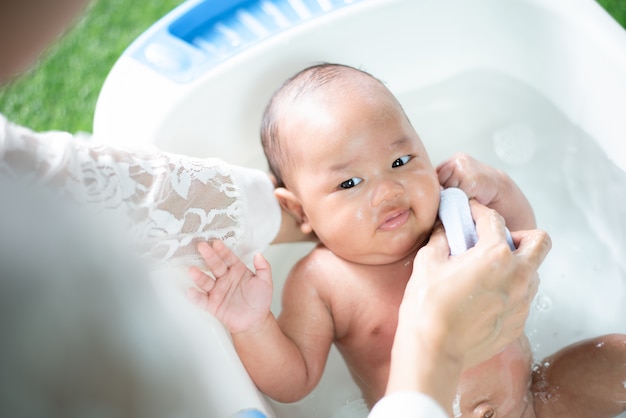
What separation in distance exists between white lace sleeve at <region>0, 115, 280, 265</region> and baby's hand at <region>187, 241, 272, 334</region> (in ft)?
0.13

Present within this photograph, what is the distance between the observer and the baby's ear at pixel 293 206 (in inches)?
46.4

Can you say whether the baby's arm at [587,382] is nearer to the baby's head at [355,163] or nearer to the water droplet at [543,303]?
the water droplet at [543,303]

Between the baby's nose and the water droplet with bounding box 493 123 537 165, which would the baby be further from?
the water droplet with bounding box 493 123 537 165

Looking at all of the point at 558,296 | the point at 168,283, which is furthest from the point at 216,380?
the point at 558,296

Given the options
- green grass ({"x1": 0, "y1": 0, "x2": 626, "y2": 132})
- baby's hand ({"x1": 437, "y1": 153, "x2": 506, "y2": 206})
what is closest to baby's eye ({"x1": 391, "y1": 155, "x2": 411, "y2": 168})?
baby's hand ({"x1": 437, "y1": 153, "x2": 506, "y2": 206})

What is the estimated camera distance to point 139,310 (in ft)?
2.23

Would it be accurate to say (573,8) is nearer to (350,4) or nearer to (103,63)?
(350,4)

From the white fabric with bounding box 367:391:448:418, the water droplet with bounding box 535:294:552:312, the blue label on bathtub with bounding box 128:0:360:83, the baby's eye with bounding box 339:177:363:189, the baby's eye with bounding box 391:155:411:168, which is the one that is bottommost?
the water droplet with bounding box 535:294:552:312

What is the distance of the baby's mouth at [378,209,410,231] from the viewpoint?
1.07m

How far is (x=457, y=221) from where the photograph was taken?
103 cm

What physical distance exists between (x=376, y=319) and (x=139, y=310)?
56cm

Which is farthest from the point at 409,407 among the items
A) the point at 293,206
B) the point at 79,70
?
the point at 79,70

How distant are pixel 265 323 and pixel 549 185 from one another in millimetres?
793

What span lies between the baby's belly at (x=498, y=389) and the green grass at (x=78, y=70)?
143 cm
